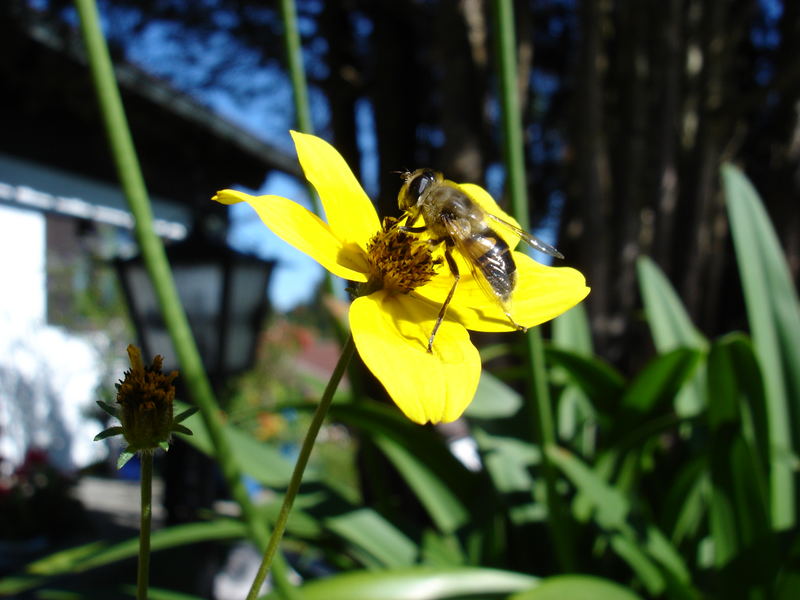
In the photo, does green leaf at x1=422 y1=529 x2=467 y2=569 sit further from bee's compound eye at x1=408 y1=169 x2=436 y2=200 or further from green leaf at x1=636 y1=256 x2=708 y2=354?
bee's compound eye at x1=408 y1=169 x2=436 y2=200

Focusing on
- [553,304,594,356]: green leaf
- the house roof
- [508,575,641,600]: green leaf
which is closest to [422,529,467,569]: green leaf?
[508,575,641,600]: green leaf

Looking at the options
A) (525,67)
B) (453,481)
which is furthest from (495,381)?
(525,67)

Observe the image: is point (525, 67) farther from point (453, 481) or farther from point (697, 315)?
point (453, 481)

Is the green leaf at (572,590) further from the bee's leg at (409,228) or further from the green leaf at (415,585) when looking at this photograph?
the bee's leg at (409,228)

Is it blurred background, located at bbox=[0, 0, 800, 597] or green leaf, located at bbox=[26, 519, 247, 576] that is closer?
green leaf, located at bbox=[26, 519, 247, 576]

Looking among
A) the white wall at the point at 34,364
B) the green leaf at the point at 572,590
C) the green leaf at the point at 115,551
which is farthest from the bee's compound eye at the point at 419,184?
the white wall at the point at 34,364

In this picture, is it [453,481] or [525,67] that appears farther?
[525,67]

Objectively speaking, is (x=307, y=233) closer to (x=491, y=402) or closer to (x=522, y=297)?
(x=522, y=297)
